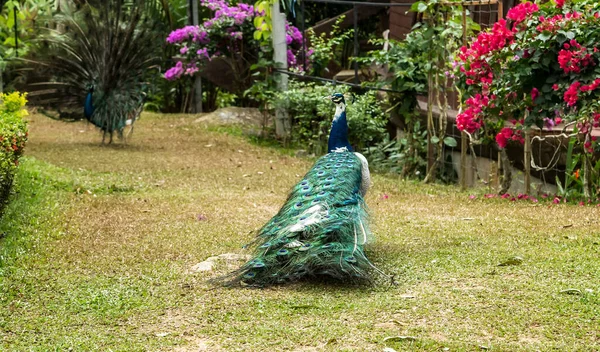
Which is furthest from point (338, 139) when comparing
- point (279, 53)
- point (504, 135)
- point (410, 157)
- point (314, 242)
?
point (279, 53)

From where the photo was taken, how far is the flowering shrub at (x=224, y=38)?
14.2 m

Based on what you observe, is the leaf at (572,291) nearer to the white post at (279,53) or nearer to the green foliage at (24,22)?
the white post at (279,53)

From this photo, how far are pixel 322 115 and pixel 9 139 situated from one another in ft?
18.5

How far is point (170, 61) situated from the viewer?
1689 cm

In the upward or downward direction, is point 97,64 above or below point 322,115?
above

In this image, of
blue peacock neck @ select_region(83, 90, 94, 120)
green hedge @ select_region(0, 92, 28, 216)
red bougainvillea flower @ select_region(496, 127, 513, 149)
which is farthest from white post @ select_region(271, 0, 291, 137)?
red bougainvillea flower @ select_region(496, 127, 513, 149)

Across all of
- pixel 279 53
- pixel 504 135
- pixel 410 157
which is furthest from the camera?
pixel 279 53

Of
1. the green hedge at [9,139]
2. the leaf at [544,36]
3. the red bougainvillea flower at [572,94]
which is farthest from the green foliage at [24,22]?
the red bougainvillea flower at [572,94]

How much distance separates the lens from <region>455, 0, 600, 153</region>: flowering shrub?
749 cm

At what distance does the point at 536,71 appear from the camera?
310 inches

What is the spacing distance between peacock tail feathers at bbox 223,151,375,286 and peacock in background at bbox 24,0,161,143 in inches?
269

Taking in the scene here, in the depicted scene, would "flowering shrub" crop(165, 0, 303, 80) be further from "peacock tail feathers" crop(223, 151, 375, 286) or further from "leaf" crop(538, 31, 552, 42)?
"peacock tail feathers" crop(223, 151, 375, 286)

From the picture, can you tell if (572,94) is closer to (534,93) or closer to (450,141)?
(534,93)

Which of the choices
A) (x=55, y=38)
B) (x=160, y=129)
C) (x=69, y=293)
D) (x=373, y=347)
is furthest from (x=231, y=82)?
(x=373, y=347)
